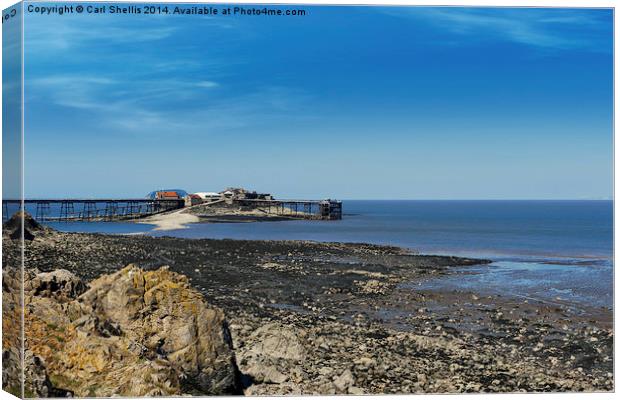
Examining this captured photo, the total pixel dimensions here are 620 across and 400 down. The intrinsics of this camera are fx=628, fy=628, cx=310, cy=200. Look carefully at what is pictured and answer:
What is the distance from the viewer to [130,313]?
7949 mm

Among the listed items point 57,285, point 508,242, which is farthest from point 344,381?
point 508,242

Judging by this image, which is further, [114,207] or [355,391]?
[114,207]

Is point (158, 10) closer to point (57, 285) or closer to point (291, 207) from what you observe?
point (57, 285)

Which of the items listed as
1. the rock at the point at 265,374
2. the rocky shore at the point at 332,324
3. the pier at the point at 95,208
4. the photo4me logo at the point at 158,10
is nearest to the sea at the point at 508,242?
the pier at the point at 95,208

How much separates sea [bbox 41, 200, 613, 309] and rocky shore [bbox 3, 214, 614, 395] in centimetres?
30

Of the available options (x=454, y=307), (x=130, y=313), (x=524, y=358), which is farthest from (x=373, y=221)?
(x=130, y=313)

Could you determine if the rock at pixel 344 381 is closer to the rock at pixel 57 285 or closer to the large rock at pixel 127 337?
the large rock at pixel 127 337

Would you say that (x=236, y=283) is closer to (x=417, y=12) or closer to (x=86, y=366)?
(x=86, y=366)

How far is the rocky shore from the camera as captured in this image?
824 centimetres

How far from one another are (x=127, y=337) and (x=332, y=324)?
3.59 metres

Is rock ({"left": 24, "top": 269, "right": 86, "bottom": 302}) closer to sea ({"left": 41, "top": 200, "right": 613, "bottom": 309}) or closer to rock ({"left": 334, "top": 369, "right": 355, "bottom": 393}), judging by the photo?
sea ({"left": 41, "top": 200, "right": 613, "bottom": 309})

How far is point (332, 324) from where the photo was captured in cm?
1015

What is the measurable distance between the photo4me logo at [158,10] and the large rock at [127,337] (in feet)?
10.9

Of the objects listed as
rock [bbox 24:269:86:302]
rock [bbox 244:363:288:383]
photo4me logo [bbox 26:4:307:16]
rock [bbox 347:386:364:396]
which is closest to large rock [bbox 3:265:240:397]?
rock [bbox 24:269:86:302]
